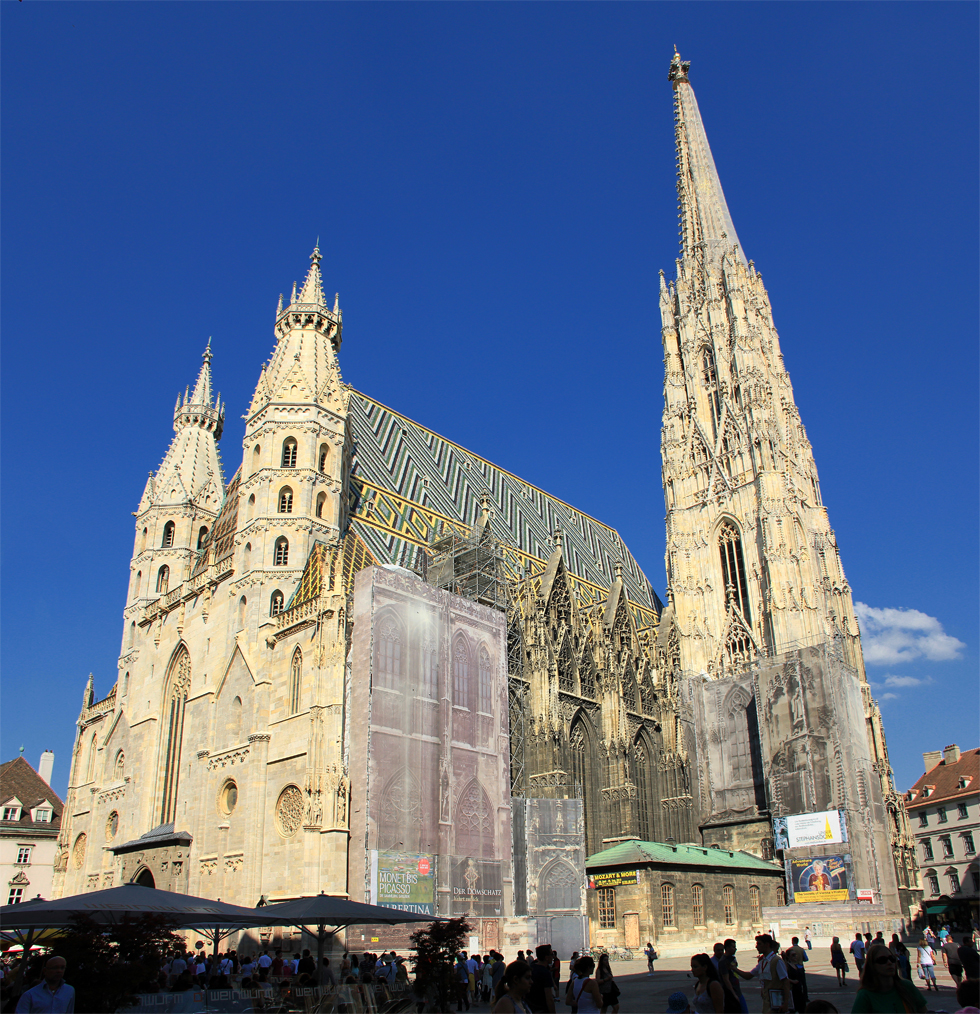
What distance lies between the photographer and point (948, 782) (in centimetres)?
5997

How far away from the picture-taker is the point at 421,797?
28859 mm

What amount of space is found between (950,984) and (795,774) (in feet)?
62.1

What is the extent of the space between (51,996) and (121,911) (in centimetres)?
789

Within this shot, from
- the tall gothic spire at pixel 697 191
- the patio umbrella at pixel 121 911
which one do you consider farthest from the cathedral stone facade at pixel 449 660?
the patio umbrella at pixel 121 911

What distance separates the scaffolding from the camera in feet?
119

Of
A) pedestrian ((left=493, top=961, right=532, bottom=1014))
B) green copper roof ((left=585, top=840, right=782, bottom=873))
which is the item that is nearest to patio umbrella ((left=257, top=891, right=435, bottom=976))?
pedestrian ((left=493, top=961, right=532, bottom=1014))

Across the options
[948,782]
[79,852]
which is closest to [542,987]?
[79,852]

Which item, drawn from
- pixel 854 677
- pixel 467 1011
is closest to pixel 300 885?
pixel 467 1011

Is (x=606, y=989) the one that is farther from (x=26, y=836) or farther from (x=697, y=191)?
(x=697, y=191)

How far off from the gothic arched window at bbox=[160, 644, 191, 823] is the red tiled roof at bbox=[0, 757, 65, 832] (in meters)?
15.5

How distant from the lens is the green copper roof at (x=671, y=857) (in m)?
34.5

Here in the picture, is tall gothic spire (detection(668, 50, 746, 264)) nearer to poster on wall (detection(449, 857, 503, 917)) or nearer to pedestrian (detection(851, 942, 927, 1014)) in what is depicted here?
poster on wall (detection(449, 857, 503, 917))

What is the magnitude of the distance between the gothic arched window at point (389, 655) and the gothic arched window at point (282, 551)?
20.3 feet

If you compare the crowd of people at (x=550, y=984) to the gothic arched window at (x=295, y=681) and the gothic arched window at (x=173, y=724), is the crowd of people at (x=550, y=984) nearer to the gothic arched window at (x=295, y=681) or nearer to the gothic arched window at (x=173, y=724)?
the gothic arched window at (x=295, y=681)
